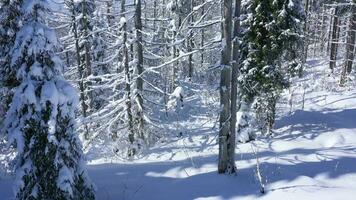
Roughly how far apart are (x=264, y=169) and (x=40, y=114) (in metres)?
6.78

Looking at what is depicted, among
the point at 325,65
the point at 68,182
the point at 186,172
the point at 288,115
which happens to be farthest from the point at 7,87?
the point at 325,65

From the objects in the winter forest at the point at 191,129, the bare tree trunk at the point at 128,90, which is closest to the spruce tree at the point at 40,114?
the winter forest at the point at 191,129

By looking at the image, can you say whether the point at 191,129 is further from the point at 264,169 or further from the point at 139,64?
the point at 264,169

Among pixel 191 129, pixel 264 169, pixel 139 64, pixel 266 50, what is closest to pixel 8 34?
pixel 264 169

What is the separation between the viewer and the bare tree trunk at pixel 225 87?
35.0 ft

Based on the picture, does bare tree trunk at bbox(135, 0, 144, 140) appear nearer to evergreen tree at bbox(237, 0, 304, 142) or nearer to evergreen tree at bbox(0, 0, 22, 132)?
evergreen tree at bbox(237, 0, 304, 142)

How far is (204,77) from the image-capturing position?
142 feet

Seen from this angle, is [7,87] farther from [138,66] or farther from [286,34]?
[286,34]

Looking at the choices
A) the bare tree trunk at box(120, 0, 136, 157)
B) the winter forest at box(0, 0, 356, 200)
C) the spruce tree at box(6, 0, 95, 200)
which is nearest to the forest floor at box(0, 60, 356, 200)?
the winter forest at box(0, 0, 356, 200)

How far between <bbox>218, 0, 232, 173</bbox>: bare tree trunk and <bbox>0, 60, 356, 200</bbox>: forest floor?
634 millimetres

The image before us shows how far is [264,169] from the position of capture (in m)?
11.7

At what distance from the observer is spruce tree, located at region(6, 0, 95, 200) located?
7996 mm

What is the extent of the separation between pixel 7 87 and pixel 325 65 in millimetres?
33903

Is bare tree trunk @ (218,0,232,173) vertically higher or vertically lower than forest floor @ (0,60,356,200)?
higher
